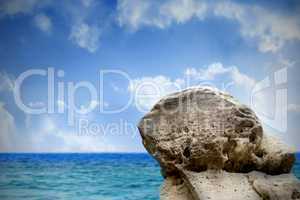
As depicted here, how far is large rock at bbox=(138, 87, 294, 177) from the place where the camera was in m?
3.20

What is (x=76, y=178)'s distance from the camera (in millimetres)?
12445

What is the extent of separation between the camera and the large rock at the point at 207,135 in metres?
3.20

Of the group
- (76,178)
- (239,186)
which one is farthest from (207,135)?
(76,178)

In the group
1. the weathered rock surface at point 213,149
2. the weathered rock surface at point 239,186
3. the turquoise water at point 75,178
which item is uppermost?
the weathered rock surface at point 213,149

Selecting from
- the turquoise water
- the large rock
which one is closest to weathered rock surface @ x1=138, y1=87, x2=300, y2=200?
the large rock

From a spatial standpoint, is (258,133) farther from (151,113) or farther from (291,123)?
(291,123)

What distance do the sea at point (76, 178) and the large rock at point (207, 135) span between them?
6.22 m

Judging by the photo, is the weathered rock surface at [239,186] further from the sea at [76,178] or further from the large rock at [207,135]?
the sea at [76,178]

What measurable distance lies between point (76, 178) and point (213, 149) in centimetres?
991

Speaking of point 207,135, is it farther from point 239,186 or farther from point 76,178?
point 76,178

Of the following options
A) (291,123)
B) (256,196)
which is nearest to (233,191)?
(256,196)

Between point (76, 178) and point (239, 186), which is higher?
point (239, 186)

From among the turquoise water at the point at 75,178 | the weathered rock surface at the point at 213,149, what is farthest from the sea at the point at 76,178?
the weathered rock surface at the point at 213,149

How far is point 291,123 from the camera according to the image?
22.8 feet
